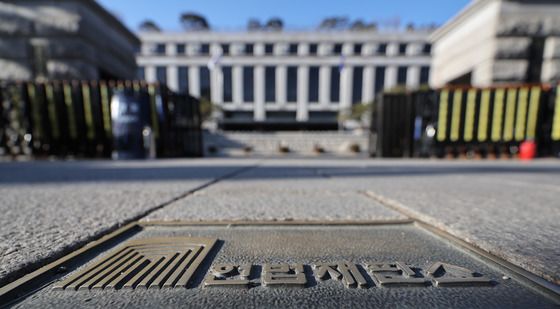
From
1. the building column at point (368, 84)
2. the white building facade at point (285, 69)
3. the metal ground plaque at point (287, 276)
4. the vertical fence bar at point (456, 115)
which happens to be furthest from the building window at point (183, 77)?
the metal ground plaque at point (287, 276)

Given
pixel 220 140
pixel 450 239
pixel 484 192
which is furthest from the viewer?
pixel 220 140

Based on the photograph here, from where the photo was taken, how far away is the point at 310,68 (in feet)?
117

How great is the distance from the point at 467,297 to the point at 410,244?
339 mm

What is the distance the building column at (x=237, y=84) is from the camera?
3528 cm

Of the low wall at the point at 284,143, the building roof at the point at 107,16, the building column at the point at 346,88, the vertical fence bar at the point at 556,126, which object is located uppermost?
the building column at the point at 346,88

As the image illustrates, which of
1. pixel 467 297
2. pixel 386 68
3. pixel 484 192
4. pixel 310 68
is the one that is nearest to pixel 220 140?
pixel 484 192

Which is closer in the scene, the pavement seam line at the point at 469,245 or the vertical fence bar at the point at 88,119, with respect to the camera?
the pavement seam line at the point at 469,245

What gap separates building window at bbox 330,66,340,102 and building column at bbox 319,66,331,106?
581 mm

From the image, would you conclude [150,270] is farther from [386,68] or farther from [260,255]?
[386,68]

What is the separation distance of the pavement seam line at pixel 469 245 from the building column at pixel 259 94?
3544 centimetres

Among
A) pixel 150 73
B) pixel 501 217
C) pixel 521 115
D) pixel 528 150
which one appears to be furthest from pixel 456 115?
pixel 150 73

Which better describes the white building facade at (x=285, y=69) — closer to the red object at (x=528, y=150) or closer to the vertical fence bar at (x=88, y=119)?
the red object at (x=528, y=150)

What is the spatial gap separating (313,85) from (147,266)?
37319 millimetres

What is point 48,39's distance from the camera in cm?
736
